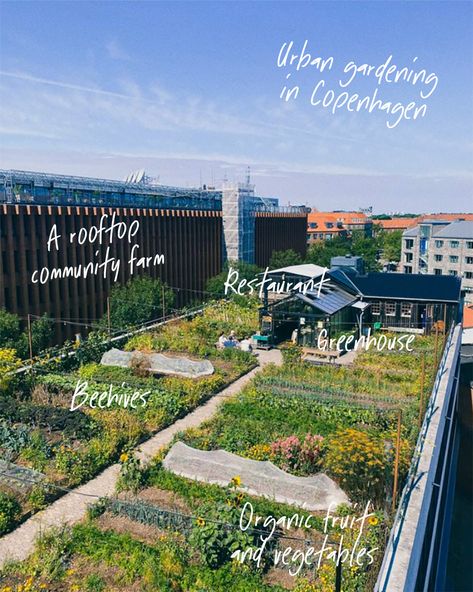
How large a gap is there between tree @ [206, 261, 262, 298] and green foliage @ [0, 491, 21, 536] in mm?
24177

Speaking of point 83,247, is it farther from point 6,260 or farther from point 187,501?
point 187,501

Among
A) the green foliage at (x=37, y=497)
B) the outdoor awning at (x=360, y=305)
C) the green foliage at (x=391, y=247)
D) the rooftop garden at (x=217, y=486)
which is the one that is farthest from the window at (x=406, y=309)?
the green foliage at (x=391, y=247)

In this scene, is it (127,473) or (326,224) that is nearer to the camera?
(127,473)

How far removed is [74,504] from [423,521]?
8.02 metres

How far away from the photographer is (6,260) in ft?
80.7

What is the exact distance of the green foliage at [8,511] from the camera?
11.4 m

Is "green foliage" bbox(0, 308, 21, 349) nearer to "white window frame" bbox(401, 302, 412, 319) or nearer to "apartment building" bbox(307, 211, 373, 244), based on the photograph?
"white window frame" bbox(401, 302, 412, 319)

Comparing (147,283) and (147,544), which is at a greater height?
(147,283)

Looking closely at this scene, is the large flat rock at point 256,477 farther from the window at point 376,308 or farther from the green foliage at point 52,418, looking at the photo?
the window at point 376,308

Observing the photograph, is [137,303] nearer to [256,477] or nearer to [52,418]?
[52,418]

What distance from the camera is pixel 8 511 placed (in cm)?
1179

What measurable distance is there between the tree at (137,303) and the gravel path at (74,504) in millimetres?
11226

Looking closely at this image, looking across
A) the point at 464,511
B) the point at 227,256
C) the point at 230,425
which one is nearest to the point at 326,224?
the point at 227,256

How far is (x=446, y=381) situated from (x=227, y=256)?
2666 centimetres
